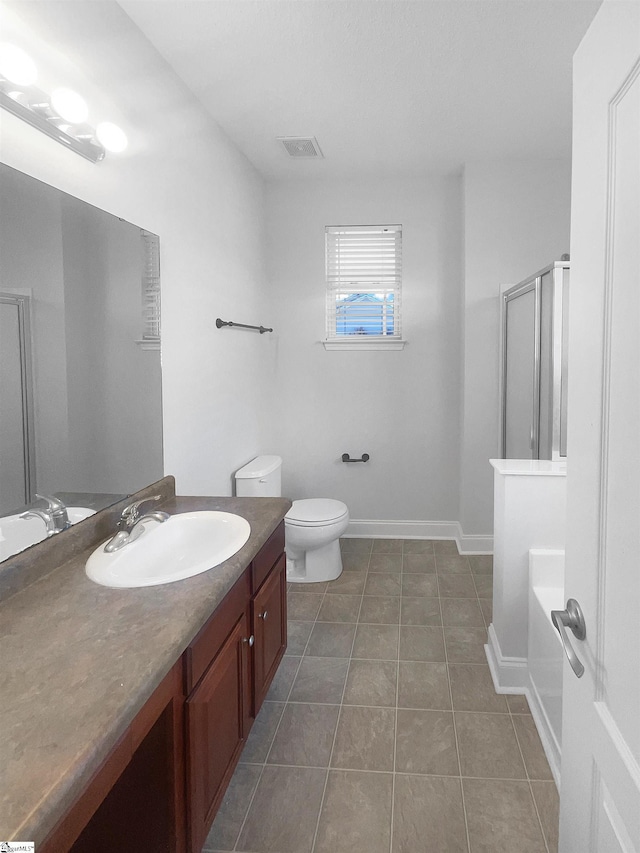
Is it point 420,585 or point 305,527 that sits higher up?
point 305,527

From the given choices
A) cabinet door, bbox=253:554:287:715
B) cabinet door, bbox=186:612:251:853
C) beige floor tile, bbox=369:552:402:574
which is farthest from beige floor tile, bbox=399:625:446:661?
cabinet door, bbox=186:612:251:853

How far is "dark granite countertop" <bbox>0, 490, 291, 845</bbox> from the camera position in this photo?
73cm

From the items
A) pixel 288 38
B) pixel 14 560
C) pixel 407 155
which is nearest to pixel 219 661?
pixel 14 560

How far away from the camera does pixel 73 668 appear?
39.4 inches

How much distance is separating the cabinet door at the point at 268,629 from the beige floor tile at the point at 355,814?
1.18 ft

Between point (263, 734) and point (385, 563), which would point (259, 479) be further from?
point (263, 734)

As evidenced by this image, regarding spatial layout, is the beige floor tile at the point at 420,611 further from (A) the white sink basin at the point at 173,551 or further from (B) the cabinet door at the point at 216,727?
(A) the white sink basin at the point at 173,551

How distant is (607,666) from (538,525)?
151 cm

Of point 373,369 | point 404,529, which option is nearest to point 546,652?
point 404,529

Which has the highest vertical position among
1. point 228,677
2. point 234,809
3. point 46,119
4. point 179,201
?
point 179,201

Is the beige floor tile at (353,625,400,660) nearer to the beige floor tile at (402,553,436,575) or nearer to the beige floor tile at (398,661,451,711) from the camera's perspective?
the beige floor tile at (398,661,451,711)

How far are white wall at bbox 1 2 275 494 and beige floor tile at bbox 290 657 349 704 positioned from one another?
96 cm

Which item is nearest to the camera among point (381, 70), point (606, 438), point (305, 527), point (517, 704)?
point (606, 438)

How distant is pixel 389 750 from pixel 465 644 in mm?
830
